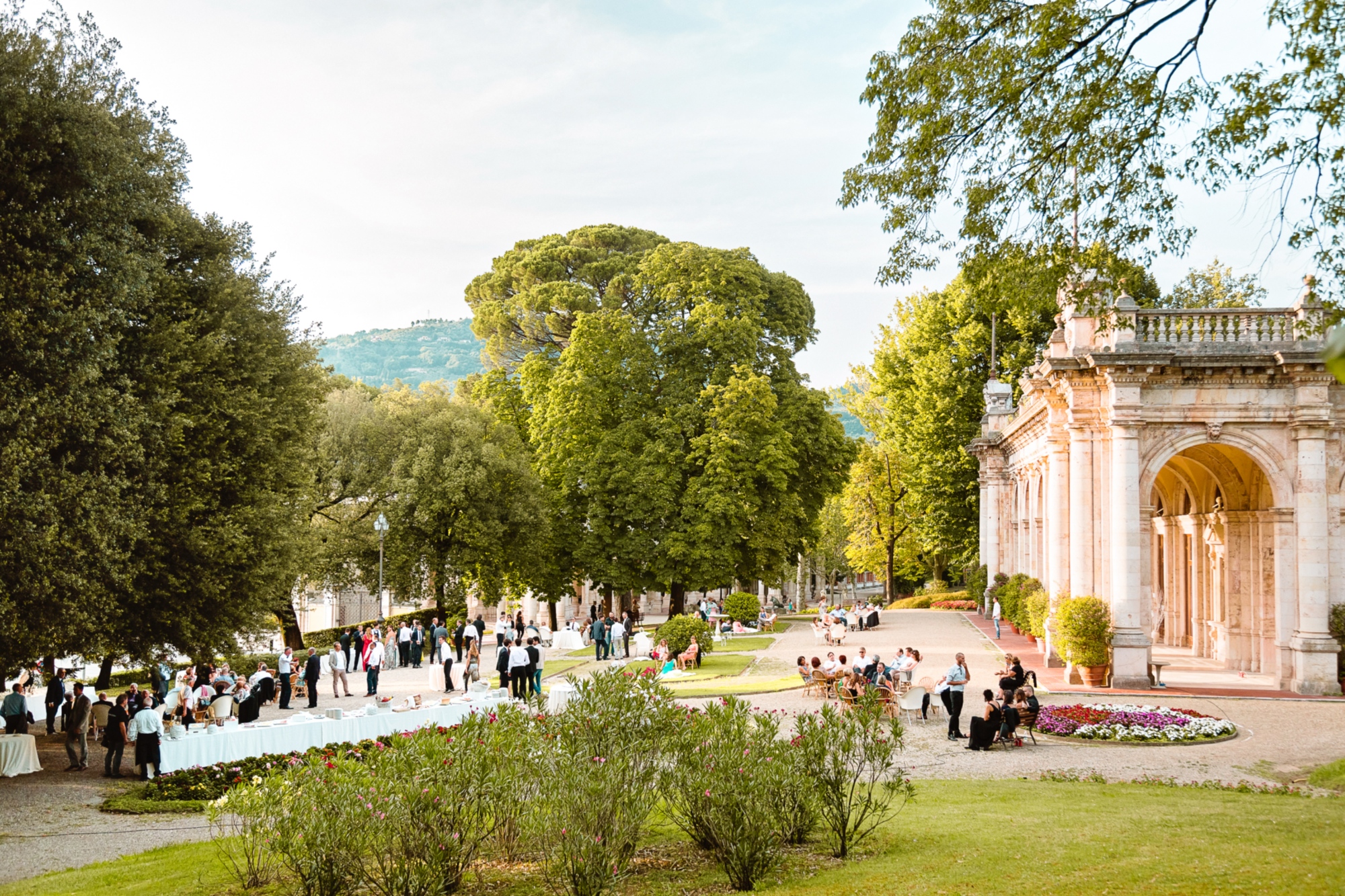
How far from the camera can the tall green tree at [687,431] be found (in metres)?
35.9

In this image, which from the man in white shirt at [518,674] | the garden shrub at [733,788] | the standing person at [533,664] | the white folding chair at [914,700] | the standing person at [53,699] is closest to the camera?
the garden shrub at [733,788]

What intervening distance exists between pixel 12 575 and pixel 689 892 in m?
10.5

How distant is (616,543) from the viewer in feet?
121

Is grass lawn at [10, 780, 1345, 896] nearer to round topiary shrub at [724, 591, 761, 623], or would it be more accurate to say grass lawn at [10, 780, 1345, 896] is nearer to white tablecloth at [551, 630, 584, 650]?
white tablecloth at [551, 630, 584, 650]

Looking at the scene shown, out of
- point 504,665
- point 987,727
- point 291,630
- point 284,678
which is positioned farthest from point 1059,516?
point 291,630

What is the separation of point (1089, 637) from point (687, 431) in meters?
17.7

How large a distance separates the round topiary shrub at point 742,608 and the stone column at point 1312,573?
20.0 m

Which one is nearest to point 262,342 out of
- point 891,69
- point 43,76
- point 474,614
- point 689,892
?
point 43,76

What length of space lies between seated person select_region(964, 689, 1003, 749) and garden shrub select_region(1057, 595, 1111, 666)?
657cm

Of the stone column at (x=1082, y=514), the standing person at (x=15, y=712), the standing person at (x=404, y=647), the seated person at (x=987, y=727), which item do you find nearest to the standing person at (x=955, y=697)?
the seated person at (x=987, y=727)

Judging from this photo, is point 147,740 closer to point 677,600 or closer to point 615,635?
point 615,635

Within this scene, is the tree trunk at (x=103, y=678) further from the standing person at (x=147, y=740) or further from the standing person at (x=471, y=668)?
the standing person at (x=471, y=668)

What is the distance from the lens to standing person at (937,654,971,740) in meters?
17.8

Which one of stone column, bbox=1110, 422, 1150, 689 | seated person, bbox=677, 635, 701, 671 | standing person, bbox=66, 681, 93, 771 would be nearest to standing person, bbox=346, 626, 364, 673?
seated person, bbox=677, 635, 701, 671
